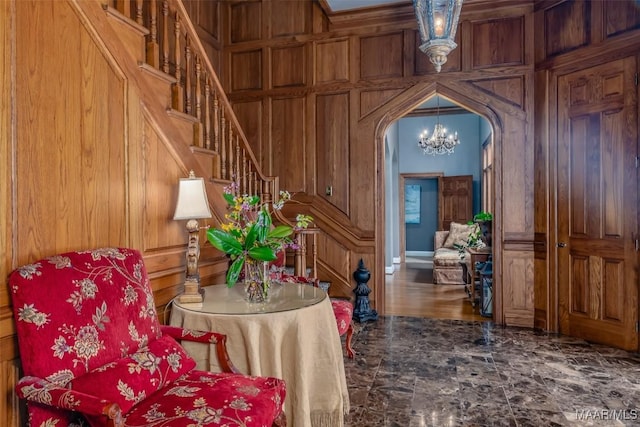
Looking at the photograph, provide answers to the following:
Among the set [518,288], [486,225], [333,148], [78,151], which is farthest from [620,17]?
[78,151]

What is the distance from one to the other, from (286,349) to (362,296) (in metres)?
2.76

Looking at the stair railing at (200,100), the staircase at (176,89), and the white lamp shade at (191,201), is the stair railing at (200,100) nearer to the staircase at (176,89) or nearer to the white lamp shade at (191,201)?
the staircase at (176,89)

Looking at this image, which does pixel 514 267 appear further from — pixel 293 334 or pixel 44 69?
pixel 44 69

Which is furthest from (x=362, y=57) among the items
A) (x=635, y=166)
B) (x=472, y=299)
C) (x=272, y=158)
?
(x=472, y=299)

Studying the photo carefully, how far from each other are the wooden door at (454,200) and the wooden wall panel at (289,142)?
6445 mm

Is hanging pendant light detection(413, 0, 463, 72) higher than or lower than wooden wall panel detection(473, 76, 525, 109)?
higher

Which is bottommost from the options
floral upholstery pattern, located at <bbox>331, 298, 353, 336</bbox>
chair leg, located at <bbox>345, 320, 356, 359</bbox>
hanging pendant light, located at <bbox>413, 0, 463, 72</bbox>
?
chair leg, located at <bbox>345, 320, 356, 359</bbox>

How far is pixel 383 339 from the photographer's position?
405cm

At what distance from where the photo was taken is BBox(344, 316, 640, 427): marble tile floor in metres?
2.55

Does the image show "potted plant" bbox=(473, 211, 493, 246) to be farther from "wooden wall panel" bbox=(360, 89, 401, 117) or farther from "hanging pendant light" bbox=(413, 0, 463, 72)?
"hanging pendant light" bbox=(413, 0, 463, 72)

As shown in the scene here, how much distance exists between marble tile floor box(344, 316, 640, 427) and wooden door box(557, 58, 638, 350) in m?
0.33

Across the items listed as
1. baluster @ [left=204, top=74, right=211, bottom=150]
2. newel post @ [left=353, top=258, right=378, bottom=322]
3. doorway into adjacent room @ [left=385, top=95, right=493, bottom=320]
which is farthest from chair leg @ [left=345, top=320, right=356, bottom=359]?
doorway into adjacent room @ [left=385, top=95, right=493, bottom=320]

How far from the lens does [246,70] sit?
5.23m

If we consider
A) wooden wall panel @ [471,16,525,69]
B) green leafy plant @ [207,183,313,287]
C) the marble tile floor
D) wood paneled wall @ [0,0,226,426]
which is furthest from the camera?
wooden wall panel @ [471,16,525,69]
